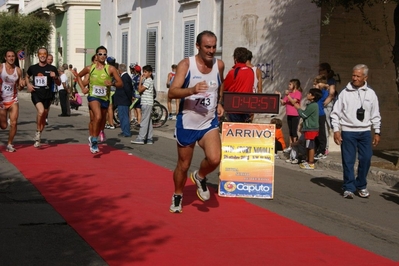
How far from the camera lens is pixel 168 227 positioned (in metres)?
7.69

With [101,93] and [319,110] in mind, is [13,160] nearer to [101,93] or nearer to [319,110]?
[101,93]

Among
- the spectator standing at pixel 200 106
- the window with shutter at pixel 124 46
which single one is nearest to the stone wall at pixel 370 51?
the spectator standing at pixel 200 106

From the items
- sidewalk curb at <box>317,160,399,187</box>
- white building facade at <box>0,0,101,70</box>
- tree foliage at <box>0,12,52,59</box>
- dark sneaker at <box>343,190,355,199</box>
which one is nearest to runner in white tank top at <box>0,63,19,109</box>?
sidewalk curb at <box>317,160,399,187</box>

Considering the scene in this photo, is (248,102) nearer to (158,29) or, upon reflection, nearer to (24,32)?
(158,29)

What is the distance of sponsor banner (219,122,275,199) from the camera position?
9.85m

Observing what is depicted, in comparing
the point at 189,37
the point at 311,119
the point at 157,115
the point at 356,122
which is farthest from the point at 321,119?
the point at 189,37

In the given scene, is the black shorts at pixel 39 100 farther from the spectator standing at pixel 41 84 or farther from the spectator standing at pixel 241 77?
the spectator standing at pixel 241 77

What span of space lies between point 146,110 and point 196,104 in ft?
29.4

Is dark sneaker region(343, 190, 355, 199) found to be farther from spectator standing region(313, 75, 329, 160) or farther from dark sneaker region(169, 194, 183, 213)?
spectator standing region(313, 75, 329, 160)

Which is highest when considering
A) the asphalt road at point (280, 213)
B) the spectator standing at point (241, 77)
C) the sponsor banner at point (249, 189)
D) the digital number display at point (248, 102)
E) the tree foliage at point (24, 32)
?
the tree foliage at point (24, 32)

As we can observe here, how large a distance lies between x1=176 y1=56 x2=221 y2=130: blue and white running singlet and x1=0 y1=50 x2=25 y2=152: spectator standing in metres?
6.30

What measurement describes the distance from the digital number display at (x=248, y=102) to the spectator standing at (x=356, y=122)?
1.06 meters

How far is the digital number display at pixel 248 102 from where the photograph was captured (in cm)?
1001

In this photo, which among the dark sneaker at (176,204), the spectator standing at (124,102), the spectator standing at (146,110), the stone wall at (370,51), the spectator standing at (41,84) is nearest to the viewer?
the dark sneaker at (176,204)
